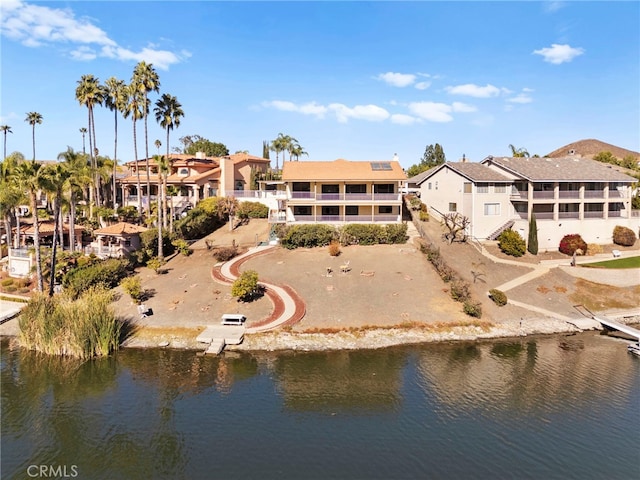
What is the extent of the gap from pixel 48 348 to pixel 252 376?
49.9 feet

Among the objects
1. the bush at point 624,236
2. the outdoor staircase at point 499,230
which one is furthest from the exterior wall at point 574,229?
the outdoor staircase at point 499,230

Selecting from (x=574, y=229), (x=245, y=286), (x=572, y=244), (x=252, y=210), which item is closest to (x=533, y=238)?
(x=572, y=244)

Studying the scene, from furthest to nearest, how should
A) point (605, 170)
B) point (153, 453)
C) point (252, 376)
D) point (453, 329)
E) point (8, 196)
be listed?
point (605, 170), point (8, 196), point (453, 329), point (252, 376), point (153, 453)

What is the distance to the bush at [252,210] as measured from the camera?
6100 cm

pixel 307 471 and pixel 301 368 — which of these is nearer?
pixel 307 471

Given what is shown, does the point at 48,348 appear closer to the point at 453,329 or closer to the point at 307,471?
the point at 307,471

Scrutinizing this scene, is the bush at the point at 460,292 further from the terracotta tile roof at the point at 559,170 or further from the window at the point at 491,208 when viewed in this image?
the terracotta tile roof at the point at 559,170

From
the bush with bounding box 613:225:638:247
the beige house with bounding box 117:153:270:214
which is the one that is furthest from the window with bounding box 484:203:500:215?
the beige house with bounding box 117:153:270:214

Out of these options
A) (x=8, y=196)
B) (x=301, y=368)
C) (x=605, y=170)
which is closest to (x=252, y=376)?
(x=301, y=368)

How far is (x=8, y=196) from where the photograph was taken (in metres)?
43.7

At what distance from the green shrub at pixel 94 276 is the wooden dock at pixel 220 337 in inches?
483

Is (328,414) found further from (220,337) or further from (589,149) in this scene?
(589,149)

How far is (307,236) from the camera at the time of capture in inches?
1924

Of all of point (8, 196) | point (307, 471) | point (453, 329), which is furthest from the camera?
point (8, 196)
